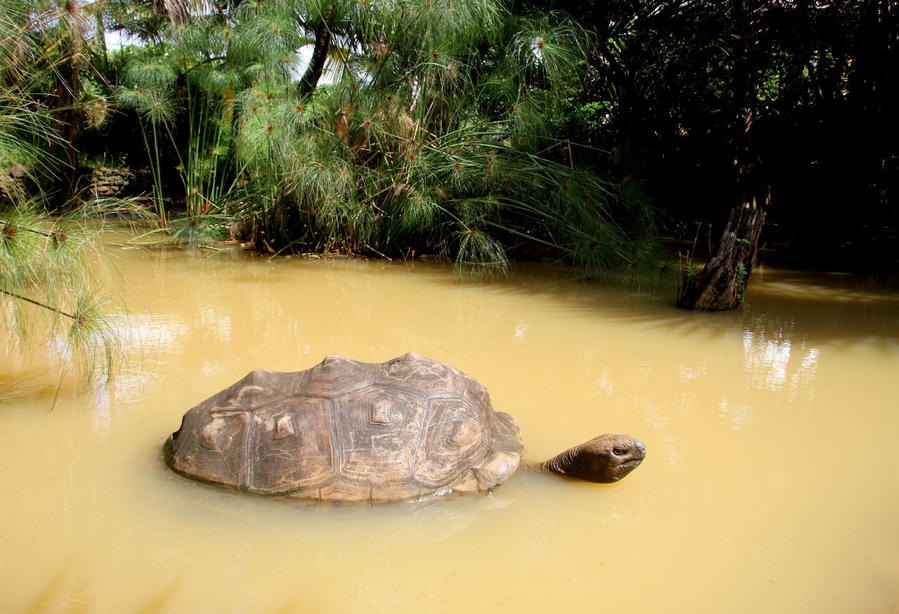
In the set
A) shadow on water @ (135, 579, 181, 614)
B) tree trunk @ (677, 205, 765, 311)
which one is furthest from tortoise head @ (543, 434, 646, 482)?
tree trunk @ (677, 205, 765, 311)

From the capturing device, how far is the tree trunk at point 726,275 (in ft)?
15.5

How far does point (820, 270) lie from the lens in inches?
259

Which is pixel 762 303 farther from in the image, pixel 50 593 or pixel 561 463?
pixel 50 593

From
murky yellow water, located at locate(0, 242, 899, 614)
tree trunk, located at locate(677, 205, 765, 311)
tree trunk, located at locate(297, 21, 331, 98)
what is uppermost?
tree trunk, located at locate(297, 21, 331, 98)

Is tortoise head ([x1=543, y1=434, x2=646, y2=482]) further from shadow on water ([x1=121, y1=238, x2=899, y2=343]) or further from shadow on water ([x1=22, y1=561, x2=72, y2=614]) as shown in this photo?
shadow on water ([x1=121, y1=238, x2=899, y2=343])

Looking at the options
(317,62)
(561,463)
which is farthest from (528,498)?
(317,62)

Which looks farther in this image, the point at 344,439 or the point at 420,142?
the point at 420,142

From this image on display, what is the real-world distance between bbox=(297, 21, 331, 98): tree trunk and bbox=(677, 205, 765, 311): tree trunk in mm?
4710

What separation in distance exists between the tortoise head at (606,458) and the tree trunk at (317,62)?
6238 millimetres

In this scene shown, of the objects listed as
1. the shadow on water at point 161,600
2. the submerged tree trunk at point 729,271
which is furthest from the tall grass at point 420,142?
the shadow on water at point 161,600

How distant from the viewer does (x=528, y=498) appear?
2.11 m

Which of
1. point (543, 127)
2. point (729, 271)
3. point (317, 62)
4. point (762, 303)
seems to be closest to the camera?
point (729, 271)

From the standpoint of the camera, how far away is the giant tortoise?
2037 millimetres

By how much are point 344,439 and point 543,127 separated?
5093mm
